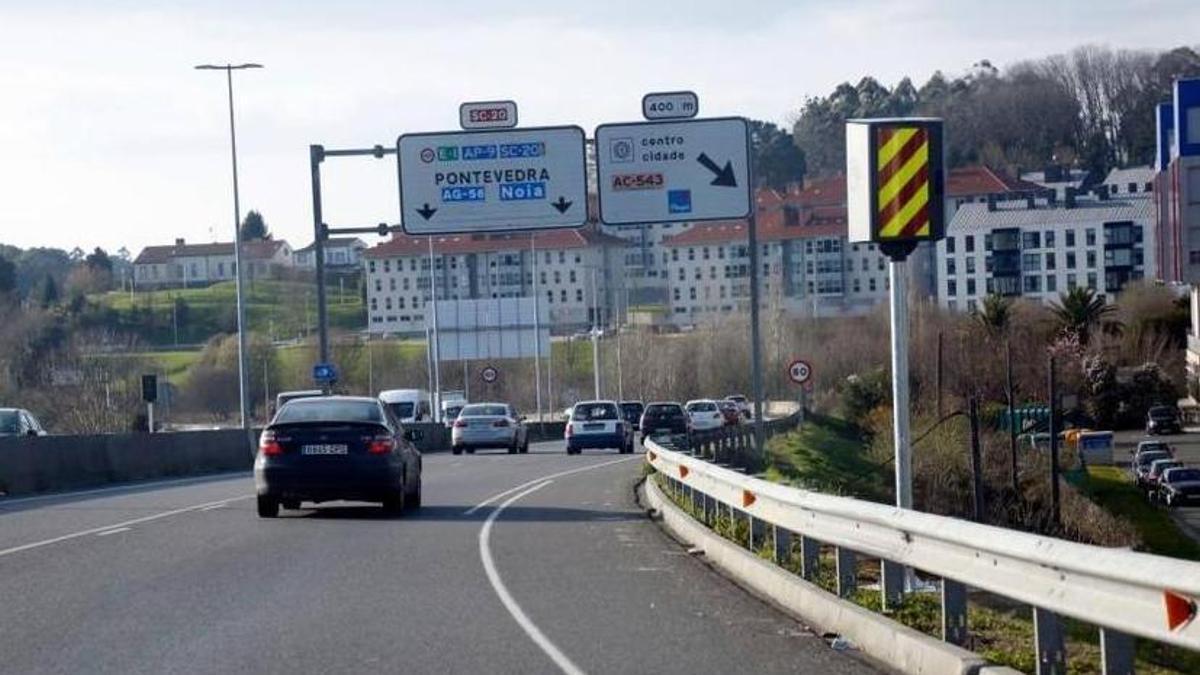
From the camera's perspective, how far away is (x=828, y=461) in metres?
44.7

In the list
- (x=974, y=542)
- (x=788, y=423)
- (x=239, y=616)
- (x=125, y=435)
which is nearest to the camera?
(x=974, y=542)

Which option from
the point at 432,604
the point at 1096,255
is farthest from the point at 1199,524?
the point at 1096,255

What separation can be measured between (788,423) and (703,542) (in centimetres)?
4247

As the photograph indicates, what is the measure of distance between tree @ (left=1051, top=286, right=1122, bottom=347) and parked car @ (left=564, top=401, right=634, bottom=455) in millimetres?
35201

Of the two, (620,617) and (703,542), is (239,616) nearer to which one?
(620,617)

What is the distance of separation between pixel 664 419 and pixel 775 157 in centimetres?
8850

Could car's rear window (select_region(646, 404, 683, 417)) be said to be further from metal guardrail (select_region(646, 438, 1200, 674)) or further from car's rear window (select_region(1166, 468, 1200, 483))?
metal guardrail (select_region(646, 438, 1200, 674))

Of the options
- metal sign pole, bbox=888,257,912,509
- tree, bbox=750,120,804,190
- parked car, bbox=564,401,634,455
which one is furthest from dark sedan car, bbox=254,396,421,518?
tree, bbox=750,120,804,190

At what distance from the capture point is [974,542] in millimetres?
9516

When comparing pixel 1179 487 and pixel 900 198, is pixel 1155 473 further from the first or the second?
pixel 900 198

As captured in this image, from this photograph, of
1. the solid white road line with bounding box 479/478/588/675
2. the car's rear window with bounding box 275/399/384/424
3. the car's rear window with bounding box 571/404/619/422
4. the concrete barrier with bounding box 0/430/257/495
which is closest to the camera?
the solid white road line with bounding box 479/478/588/675

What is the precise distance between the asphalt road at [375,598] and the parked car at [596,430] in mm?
26607

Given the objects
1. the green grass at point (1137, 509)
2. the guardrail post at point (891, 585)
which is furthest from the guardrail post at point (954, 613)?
the green grass at point (1137, 509)

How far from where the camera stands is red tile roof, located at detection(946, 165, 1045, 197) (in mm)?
110625
